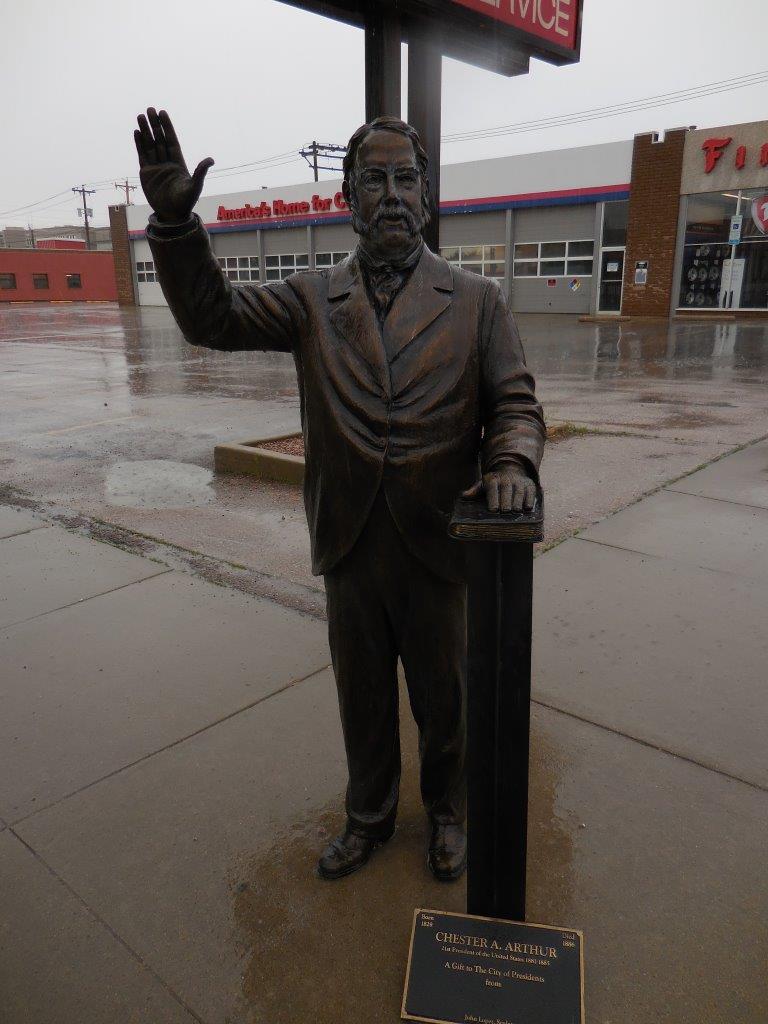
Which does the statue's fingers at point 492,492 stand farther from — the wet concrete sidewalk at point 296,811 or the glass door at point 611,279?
the glass door at point 611,279

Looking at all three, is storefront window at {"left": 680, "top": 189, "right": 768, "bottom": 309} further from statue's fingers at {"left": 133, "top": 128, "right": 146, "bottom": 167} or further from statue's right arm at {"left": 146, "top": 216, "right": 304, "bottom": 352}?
statue's fingers at {"left": 133, "top": 128, "right": 146, "bottom": 167}

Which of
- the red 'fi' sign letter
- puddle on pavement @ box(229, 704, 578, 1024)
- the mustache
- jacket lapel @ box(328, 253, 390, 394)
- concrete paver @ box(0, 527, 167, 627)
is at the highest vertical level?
the red 'fi' sign letter

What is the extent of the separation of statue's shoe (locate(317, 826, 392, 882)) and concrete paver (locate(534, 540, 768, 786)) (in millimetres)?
1118

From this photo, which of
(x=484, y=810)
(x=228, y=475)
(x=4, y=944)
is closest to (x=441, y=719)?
(x=484, y=810)

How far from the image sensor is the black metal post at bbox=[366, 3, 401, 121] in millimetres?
4078

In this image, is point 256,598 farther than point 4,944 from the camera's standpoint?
Yes

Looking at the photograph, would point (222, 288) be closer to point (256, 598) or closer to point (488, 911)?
point (488, 911)

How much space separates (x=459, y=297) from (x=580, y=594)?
99.9 inches

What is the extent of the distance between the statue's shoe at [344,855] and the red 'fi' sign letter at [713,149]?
2495 cm

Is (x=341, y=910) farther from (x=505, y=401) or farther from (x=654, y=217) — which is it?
(x=654, y=217)

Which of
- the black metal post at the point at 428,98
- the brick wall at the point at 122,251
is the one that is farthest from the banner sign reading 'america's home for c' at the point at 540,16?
the brick wall at the point at 122,251

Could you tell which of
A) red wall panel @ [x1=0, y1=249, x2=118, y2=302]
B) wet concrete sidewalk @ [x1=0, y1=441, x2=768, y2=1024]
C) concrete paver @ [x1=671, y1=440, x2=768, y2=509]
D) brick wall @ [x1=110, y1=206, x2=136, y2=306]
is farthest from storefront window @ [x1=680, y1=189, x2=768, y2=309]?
red wall panel @ [x1=0, y1=249, x2=118, y2=302]

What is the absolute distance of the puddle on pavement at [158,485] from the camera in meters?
5.91

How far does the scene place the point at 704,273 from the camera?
24094mm
